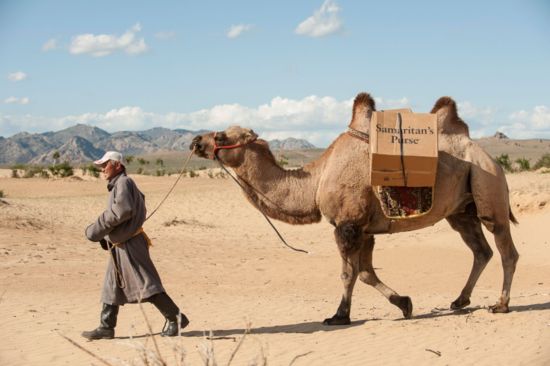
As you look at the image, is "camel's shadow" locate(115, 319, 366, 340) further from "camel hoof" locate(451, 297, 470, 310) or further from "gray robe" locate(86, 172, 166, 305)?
"camel hoof" locate(451, 297, 470, 310)

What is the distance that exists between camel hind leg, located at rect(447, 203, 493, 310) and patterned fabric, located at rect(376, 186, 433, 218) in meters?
0.96

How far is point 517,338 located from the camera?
26.0 ft

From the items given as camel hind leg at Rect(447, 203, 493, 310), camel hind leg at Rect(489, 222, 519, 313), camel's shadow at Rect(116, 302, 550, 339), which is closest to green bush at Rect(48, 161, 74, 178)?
camel's shadow at Rect(116, 302, 550, 339)

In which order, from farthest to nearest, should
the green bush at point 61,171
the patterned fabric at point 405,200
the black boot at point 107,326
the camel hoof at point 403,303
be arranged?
the green bush at point 61,171 → the camel hoof at point 403,303 → the patterned fabric at point 405,200 → the black boot at point 107,326

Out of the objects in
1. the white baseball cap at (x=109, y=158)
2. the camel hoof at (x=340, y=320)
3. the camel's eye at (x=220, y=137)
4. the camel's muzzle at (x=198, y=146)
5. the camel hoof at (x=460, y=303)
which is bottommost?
the camel hoof at (x=340, y=320)

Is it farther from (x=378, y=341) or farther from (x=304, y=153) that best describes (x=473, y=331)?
(x=304, y=153)

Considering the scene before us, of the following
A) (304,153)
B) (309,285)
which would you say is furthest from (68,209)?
(304,153)

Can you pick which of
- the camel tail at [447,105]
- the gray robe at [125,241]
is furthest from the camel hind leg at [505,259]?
the gray robe at [125,241]

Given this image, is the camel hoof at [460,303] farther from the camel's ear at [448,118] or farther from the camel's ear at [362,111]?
the camel's ear at [362,111]

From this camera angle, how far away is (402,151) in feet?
28.1

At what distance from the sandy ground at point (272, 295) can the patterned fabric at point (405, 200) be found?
4.32 ft

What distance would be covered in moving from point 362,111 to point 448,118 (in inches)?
43.4

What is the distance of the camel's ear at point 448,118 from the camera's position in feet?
30.4

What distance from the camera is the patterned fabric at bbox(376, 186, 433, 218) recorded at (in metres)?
8.74
